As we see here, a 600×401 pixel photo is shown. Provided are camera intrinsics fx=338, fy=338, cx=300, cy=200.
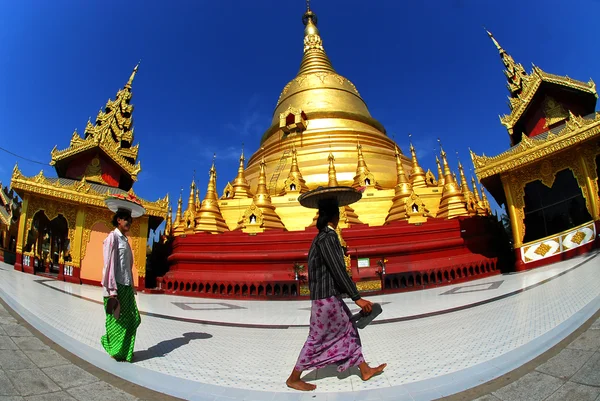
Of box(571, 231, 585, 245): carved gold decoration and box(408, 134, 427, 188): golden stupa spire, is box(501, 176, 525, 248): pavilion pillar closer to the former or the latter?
box(571, 231, 585, 245): carved gold decoration

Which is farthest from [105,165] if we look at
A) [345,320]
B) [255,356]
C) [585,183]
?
[585,183]

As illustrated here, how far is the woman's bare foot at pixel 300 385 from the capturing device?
8.27ft

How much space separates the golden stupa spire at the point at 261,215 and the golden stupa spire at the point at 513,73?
43.7ft

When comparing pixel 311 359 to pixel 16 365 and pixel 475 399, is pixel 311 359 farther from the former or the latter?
pixel 16 365

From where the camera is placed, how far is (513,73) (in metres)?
17.1

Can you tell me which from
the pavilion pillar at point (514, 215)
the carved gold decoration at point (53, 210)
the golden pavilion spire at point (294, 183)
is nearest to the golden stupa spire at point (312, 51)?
the golden pavilion spire at point (294, 183)

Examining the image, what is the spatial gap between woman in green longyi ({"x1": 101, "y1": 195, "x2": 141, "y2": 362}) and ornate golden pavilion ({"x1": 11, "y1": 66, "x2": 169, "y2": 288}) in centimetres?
1054

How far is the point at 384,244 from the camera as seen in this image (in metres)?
12.2

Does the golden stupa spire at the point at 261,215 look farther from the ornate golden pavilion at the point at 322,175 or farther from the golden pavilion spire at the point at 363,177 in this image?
the golden pavilion spire at the point at 363,177

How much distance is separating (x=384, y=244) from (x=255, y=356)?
9.28 m

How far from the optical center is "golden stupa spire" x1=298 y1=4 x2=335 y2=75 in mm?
26658

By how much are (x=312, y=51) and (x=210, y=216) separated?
19.5 metres

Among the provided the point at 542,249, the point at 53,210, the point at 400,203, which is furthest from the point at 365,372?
the point at 53,210

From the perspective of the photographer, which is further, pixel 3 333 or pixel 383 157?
pixel 383 157
